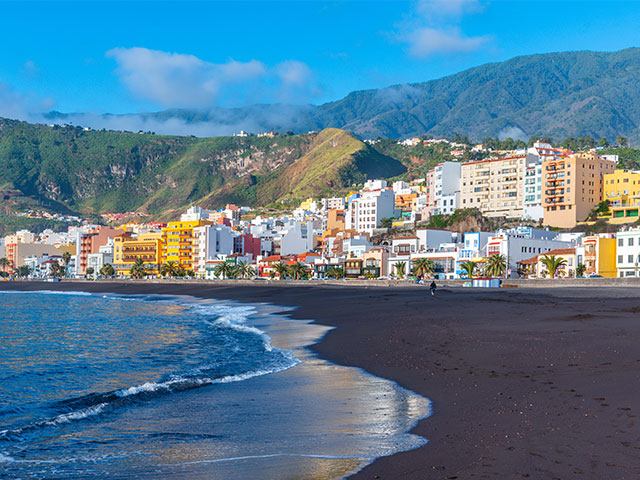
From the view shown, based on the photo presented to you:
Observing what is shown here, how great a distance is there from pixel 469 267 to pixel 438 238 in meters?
25.1

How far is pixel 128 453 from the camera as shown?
9758 millimetres

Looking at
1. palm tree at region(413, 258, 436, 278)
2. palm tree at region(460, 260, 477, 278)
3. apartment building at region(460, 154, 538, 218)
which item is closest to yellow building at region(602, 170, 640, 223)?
apartment building at region(460, 154, 538, 218)

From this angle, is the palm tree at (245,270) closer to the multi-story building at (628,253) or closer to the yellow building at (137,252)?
the yellow building at (137,252)

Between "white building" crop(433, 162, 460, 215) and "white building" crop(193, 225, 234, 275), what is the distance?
4686 centimetres

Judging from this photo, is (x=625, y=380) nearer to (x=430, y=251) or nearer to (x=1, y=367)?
(x=1, y=367)

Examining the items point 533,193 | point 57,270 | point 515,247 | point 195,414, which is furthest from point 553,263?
point 57,270

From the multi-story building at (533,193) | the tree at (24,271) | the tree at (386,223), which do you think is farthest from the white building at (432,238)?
the tree at (24,271)

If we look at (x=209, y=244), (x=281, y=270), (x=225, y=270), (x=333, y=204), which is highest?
(x=333, y=204)

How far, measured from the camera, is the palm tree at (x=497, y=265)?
82250 millimetres

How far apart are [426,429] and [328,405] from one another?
2904mm

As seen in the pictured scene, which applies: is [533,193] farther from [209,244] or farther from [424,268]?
[209,244]

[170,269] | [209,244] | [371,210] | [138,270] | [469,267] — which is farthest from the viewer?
[371,210]

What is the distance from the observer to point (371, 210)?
147250 millimetres

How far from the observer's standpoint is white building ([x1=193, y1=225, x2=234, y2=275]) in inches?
5527
